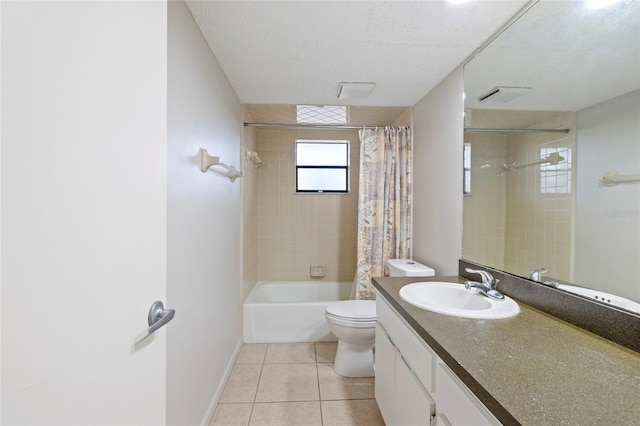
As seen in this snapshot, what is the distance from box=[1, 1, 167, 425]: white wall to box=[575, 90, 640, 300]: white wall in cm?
145

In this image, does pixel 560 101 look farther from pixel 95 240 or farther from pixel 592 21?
pixel 95 240

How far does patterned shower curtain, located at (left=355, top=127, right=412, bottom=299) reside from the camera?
7.96 ft

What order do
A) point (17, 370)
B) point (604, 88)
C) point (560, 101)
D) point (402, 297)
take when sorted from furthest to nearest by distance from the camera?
point (402, 297) < point (560, 101) < point (604, 88) < point (17, 370)

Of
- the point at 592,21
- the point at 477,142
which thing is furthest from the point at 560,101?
the point at 477,142

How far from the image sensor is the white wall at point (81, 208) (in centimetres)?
42

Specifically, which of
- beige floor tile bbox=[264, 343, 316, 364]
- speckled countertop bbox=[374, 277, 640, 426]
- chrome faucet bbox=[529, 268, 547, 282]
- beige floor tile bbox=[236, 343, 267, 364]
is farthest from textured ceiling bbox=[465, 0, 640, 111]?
beige floor tile bbox=[236, 343, 267, 364]

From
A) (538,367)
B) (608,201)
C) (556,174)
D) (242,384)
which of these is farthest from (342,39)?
(242,384)

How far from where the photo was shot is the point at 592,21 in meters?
0.97

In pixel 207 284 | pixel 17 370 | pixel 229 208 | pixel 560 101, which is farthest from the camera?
pixel 229 208

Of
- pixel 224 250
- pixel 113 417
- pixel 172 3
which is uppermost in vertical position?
pixel 172 3

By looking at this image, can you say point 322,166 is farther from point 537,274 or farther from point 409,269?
point 537,274

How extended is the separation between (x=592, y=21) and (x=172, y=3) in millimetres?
1676

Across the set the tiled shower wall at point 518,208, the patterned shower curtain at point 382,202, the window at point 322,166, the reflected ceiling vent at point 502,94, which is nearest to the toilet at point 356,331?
the patterned shower curtain at point 382,202

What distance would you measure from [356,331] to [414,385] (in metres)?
0.90
